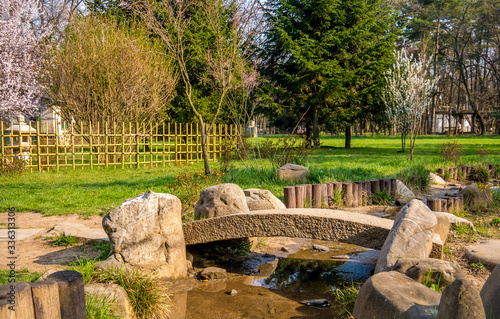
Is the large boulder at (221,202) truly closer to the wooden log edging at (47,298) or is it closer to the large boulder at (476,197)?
the wooden log edging at (47,298)

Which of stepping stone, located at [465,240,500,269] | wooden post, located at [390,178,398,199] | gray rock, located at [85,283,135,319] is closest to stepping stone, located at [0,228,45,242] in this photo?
gray rock, located at [85,283,135,319]

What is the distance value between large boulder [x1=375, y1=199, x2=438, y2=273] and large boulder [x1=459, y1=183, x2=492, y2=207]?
3.70 metres

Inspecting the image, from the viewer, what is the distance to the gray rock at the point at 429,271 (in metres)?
3.20

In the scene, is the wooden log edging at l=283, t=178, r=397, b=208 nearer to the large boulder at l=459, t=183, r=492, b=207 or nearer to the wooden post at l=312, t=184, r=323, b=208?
the wooden post at l=312, t=184, r=323, b=208

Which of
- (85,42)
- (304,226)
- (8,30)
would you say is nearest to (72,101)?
(85,42)

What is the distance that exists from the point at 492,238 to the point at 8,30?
21833 mm

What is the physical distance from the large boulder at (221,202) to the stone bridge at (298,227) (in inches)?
25.0

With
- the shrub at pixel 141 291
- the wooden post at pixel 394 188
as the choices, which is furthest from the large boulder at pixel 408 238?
the wooden post at pixel 394 188

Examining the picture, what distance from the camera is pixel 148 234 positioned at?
424 cm

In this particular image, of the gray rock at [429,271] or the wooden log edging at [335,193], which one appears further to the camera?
the wooden log edging at [335,193]

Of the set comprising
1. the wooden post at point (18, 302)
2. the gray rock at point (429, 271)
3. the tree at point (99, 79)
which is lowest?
the gray rock at point (429, 271)

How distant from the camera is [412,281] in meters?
3.00

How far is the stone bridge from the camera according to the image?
14.3 ft

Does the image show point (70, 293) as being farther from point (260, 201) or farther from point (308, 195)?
point (308, 195)
